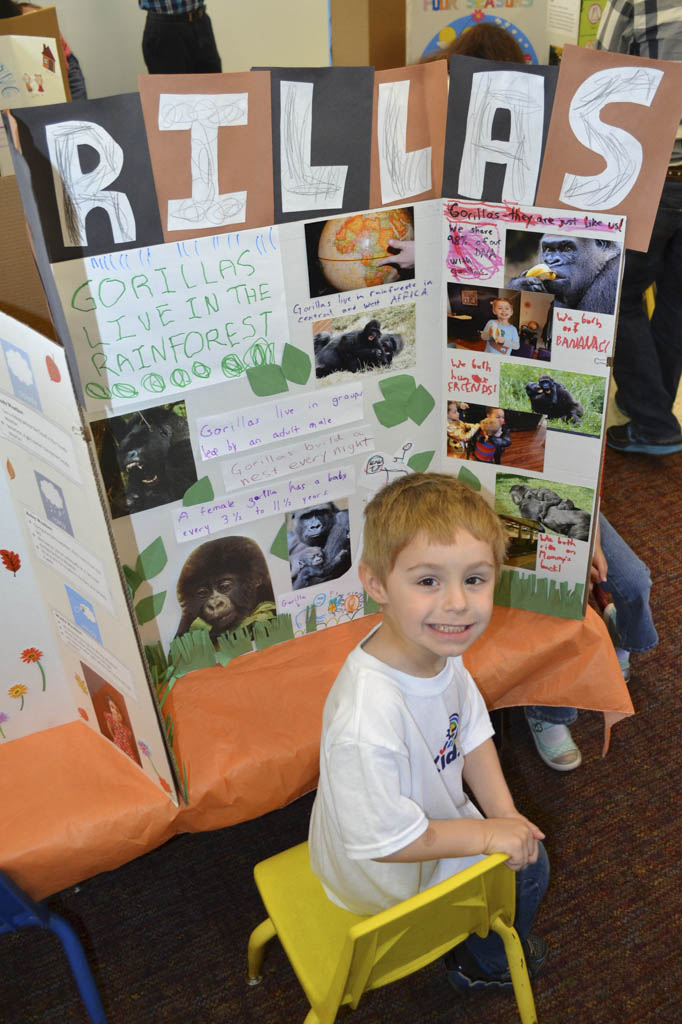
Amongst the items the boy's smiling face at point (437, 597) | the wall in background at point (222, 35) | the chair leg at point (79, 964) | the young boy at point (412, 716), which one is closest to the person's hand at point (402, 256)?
the young boy at point (412, 716)

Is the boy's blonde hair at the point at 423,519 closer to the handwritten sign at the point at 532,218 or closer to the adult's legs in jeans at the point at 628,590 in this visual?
the handwritten sign at the point at 532,218

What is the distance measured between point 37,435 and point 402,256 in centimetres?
61

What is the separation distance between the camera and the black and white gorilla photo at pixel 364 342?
1.30m

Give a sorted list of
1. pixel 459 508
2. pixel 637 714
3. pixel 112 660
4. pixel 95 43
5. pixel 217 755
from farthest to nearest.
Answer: pixel 95 43, pixel 637 714, pixel 217 755, pixel 112 660, pixel 459 508

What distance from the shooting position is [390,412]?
1406 millimetres

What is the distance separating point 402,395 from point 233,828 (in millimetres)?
965

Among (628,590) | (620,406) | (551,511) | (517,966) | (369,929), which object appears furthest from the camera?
(620,406)

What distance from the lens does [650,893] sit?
1.56 m

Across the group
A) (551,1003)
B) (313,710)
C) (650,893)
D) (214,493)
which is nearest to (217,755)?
(313,710)

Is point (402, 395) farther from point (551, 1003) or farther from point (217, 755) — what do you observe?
point (551, 1003)

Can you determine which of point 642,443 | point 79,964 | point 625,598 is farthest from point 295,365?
point 642,443

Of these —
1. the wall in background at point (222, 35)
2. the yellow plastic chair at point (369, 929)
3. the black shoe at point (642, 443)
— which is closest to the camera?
the yellow plastic chair at point (369, 929)

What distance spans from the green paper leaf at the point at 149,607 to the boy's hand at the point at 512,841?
613 millimetres

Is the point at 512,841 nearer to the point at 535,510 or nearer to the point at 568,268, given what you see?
the point at 535,510
